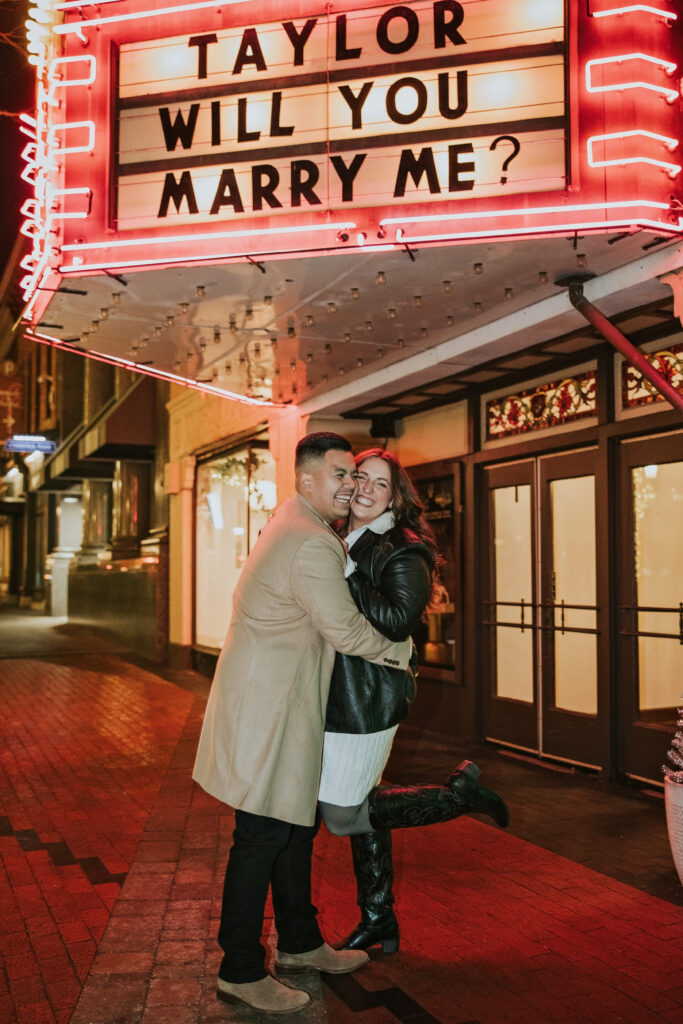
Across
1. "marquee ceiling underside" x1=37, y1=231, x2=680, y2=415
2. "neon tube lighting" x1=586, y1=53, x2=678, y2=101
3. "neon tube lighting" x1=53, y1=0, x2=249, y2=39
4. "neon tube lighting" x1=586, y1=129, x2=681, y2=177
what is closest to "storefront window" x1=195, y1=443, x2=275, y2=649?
"marquee ceiling underside" x1=37, y1=231, x2=680, y2=415

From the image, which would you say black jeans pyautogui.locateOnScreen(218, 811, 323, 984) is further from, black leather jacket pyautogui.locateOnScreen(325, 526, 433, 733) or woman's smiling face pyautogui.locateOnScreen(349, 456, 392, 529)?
woman's smiling face pyautogui.locateOnScreen(349, 456, 392, 529)

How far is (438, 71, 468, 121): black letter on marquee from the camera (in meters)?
5.50

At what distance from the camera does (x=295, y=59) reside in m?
5.86

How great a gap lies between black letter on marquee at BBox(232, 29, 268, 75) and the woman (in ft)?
11.4

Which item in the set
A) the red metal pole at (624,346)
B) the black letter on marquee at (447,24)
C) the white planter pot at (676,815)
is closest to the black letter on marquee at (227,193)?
the black letter on marquee at (447,24)

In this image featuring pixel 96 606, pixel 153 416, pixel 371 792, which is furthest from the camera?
pixel 96 606

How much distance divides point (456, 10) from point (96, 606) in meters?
17.6

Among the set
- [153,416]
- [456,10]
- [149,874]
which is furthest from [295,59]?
[153,416]

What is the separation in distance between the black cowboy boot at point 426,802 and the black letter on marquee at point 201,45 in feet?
15.1

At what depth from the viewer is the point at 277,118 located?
19.2ft

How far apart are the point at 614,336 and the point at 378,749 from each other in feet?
10.9

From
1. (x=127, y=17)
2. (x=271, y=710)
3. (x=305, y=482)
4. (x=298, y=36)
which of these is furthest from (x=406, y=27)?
(x=271, y=710)

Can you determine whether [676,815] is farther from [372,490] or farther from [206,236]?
[206,236]

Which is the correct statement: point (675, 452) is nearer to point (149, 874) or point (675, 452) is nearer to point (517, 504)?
point (517, 504)
